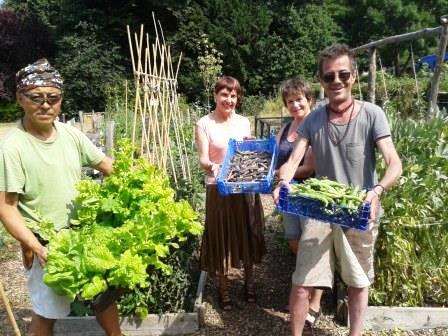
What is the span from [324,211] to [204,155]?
1.24 metres

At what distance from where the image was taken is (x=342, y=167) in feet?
9.08

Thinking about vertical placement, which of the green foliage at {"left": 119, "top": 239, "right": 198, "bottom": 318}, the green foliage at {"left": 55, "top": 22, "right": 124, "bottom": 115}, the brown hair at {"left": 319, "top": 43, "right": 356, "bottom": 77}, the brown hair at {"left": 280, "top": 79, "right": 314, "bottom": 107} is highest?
the green foliage at {"left": 55, "top": 22, "right": 124, "bottom": 115}

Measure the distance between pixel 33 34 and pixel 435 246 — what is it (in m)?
24.2

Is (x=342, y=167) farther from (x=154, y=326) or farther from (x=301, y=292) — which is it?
(x=154, y=326)

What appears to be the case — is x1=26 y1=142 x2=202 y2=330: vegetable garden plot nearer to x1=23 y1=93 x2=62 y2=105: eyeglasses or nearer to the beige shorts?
x1=23 y1=93 x2=62 y2=105: eyeglasses

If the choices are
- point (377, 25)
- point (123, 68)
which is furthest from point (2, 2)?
point (377, 25)

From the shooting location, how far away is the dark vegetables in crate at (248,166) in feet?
→ 10.6

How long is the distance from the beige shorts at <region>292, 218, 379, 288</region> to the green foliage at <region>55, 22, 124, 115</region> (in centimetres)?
1617

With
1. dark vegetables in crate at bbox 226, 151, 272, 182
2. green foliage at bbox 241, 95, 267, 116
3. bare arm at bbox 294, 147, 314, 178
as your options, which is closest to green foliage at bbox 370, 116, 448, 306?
bare arm at bbox 294, 147, 314, 178

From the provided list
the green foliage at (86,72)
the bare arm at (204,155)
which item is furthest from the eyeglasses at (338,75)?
the green foliage at (86,72)

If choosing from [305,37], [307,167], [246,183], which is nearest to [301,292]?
[246,183]

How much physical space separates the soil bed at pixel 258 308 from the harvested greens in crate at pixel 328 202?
1.24m

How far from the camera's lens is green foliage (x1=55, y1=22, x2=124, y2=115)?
18203 mm

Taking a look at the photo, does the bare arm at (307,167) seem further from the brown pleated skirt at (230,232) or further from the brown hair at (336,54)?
the brown hair at (336,54)
